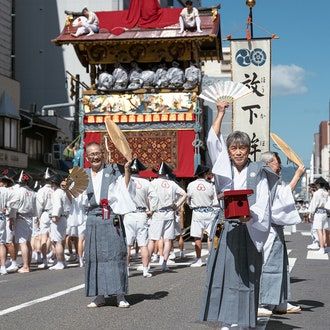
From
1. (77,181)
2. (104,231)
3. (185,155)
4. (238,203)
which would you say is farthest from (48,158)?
(238,203)

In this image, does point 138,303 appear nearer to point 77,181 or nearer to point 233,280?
point 77,181

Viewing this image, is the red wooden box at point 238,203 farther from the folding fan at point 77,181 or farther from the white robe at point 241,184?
the folding fan at point 77,181

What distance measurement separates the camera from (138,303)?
854cm

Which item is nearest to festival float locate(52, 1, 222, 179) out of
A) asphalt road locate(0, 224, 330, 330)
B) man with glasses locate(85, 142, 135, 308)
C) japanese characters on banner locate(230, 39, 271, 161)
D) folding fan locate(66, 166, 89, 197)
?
japanese characters on banner locate(230, 39, 271, 161)

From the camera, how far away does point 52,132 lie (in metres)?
41.7

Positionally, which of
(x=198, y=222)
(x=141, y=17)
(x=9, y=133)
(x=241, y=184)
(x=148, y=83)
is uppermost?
(x=141, y=17)

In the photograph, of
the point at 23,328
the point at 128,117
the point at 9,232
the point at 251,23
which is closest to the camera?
the point at 23,328

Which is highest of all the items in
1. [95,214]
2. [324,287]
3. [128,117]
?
[128,117]

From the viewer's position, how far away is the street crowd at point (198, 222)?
596cm

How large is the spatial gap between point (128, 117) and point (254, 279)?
19.7 m

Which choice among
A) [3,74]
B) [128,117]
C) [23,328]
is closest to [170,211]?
[23,328]

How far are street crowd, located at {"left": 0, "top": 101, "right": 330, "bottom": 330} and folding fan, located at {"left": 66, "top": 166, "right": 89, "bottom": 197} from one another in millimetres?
67

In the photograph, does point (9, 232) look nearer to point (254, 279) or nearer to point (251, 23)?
point (254, 279)

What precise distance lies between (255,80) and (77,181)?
13646 mm
